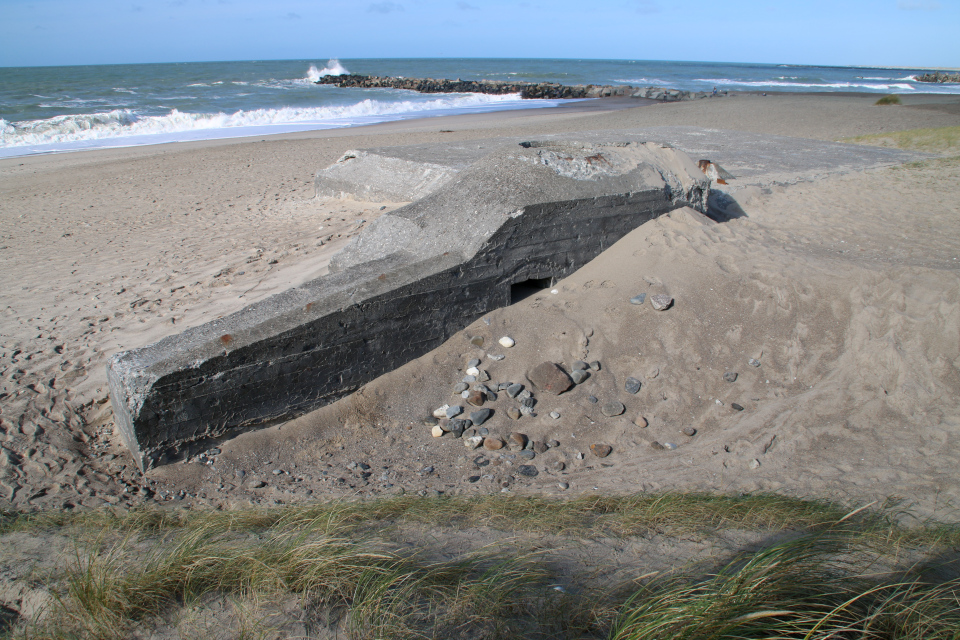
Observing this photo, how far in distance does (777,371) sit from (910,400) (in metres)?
0.88

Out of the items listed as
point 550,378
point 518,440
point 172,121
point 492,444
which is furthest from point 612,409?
point 172,121

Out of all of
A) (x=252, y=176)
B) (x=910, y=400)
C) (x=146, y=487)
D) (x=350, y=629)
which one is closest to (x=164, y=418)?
(x=146, y=487)

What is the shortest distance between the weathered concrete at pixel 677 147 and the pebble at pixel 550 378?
232cm

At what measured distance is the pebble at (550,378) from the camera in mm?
4242

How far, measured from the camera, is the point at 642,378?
437 centimetres

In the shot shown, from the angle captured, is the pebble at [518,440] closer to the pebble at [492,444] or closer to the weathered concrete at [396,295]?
the pebble at [492,444]

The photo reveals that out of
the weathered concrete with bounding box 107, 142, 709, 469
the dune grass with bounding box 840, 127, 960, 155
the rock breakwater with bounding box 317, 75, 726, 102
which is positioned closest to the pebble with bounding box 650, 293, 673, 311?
the weathered concrete with bounding box 107, 142, 709, 469

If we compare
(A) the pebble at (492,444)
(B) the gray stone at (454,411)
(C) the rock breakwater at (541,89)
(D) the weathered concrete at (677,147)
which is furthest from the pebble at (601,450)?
(C) the rock breakwater at (541,89)

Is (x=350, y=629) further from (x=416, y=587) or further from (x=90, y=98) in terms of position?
(x=90, y=98)

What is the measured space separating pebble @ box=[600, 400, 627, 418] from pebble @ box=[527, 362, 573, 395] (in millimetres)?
297

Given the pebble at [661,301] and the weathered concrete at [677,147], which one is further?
the weathered concrete at [677,147]

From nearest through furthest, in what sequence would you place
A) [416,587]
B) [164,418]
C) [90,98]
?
1. [416,587]
2. [164,418]
3. [90,98]

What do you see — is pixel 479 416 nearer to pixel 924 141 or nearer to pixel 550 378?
pixel 550 378

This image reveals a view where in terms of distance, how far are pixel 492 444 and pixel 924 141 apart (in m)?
13.2
